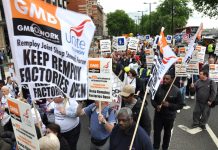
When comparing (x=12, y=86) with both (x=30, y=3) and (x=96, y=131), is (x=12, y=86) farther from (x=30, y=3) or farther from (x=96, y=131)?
(x=30, y=3)

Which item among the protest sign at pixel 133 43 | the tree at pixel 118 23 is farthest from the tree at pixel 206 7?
the tree at pixel 118 23

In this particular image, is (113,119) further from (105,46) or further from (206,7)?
(206,7)

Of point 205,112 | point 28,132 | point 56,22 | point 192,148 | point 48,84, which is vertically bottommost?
point 192,148

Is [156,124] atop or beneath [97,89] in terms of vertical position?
beneath

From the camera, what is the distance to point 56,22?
3.03 metres

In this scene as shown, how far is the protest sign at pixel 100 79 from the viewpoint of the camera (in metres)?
3.94

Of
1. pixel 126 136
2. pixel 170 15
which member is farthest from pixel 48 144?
pixel 170 15

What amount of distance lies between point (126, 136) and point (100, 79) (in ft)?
3.11

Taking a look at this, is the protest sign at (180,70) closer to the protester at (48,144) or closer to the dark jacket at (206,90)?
the dark jacket at (206,90)

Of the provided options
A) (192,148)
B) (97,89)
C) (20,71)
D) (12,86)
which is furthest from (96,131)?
(12,86)

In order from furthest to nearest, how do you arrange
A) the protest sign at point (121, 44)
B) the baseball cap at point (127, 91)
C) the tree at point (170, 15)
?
the tree at point (170, 15) → the protest sign at point (121, 44) → the baseball cap at point (127, 91)

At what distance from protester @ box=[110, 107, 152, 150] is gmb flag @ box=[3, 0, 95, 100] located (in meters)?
0.58

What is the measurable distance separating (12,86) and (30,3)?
6.46 m

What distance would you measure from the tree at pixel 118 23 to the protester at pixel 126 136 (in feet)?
366
